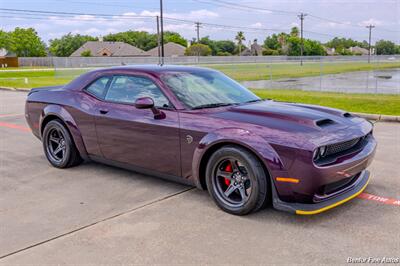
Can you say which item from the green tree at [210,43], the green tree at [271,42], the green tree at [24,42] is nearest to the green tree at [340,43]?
the green tree at [271,42]

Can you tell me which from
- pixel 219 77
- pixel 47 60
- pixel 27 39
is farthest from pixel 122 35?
pixel 219 77

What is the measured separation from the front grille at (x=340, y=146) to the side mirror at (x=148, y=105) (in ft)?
5.88

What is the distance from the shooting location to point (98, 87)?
539cm

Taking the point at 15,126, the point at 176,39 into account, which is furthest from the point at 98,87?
the point at 176,39

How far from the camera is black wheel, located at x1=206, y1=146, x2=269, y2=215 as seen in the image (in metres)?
3.82

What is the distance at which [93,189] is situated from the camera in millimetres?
4945

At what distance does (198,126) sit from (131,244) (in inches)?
54.5

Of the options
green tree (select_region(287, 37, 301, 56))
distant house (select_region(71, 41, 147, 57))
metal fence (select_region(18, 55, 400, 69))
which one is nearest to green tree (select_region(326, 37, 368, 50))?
green tree (select_region(287, 37, 301, 56))

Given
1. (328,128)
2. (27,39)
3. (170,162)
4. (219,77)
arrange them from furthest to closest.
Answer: (27,39) → (219,77) → (170,162) → (328,128)

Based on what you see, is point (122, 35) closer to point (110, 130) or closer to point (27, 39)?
point (27, 39)

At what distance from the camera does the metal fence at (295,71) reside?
20453 mm

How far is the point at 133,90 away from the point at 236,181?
179cm

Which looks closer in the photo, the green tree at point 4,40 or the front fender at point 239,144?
the front fender at point 239,144

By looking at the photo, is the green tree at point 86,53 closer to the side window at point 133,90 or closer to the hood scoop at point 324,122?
the side window at point 133,90
